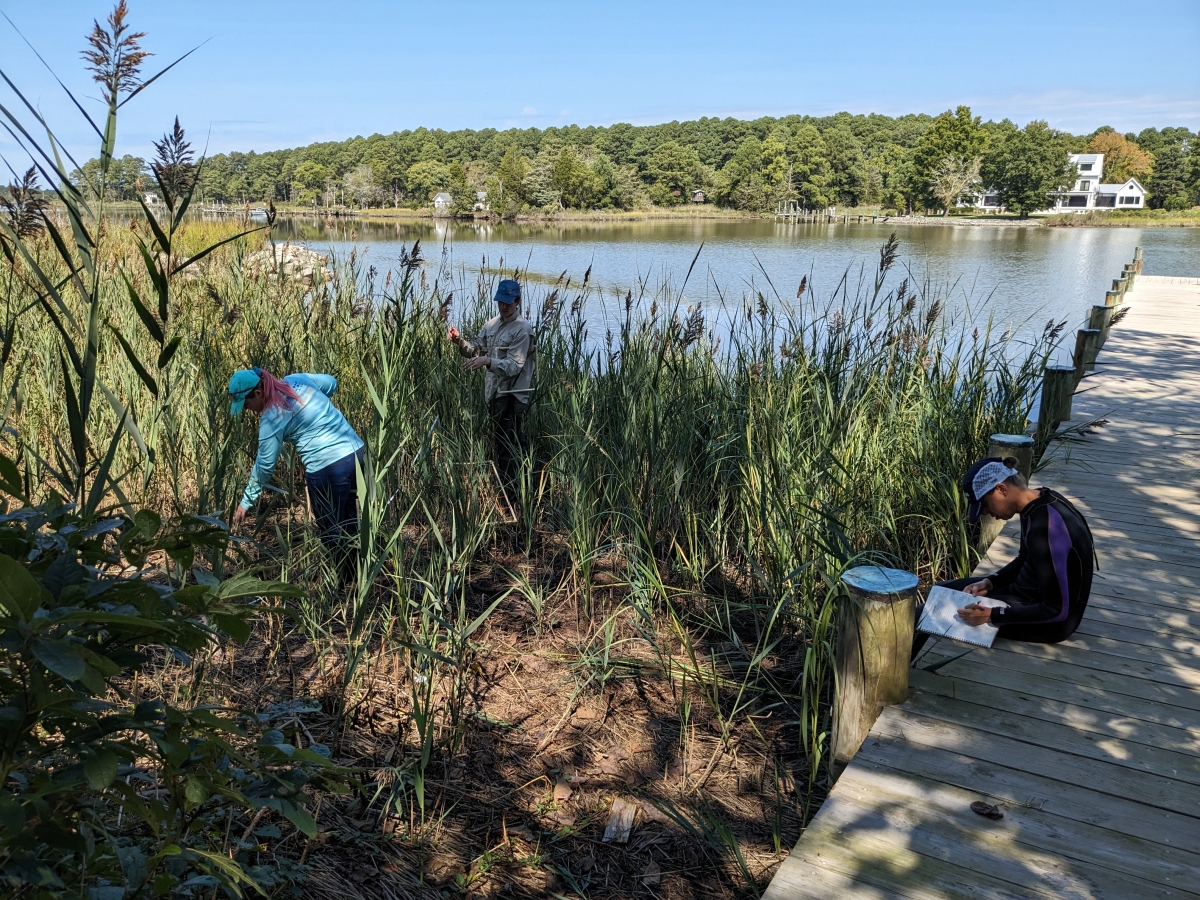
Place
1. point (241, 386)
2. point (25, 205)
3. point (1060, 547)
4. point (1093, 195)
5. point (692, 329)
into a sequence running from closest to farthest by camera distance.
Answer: point (25, 205) → point (1060, 547) → point (241, 386) → point (692, 329) → point (1093, 195)

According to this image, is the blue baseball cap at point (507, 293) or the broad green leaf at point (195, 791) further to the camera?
the blue baseball cap at point (507, 293)

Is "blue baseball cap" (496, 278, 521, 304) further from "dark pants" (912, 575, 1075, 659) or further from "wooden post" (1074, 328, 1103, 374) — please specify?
"wooden post" (1074, 328, 1103, 374)

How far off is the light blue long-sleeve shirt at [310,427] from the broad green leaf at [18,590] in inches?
105

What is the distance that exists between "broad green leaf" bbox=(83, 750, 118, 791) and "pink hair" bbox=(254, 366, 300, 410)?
2.74 meters

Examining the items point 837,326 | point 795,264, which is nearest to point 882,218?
point 795,264

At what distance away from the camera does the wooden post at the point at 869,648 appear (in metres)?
2.40

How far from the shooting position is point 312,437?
12.5ft

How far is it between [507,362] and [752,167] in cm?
9307

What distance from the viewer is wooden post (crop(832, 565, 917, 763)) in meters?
2.40

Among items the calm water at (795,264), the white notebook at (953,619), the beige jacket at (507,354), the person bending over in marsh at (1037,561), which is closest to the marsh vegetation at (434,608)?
the beige jacket at (507,354)

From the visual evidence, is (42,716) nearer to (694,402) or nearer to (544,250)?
(694,402)

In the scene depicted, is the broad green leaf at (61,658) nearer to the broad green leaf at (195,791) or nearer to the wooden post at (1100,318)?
the broad green leaf at (195,791)

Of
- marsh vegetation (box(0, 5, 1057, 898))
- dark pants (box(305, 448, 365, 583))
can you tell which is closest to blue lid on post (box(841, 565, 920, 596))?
marsh vegetation (box(0, 5, 1057, 898))

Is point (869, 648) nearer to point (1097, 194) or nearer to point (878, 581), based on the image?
point (878, 581)
